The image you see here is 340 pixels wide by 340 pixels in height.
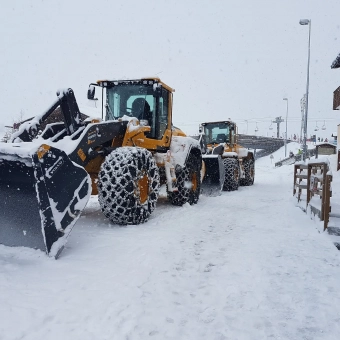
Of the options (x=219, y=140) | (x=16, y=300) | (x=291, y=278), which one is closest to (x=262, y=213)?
(x=291, y=278)

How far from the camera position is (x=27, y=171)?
130 inches

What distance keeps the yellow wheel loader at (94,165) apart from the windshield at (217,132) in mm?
4820

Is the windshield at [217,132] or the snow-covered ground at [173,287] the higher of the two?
the windshield at [217,132]

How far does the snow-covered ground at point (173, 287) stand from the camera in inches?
84.6

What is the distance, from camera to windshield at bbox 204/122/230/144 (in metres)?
12.6

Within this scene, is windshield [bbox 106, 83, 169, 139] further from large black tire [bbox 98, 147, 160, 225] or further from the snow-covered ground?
the snow-covered ground

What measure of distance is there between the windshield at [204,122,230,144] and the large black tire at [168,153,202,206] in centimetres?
488

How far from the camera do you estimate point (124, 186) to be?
450cm

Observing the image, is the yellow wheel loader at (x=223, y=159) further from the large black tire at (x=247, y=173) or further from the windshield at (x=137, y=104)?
the windshield at (x=137, y=104)

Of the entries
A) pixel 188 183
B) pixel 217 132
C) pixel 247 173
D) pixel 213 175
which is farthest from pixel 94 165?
pixel 247 173

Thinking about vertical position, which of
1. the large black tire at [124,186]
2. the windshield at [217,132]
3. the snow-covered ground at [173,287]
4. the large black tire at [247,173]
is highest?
the windshield at [217,132]

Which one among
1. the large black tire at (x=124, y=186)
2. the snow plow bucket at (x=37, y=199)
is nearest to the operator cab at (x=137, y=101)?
the large black tire at (x=124, y=186)

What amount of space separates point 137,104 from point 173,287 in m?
4.00

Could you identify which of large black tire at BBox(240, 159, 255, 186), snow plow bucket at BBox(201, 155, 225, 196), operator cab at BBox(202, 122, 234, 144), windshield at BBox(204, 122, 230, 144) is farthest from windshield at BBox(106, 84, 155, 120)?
large black tire at BBox(240, 159, 255, 186)
